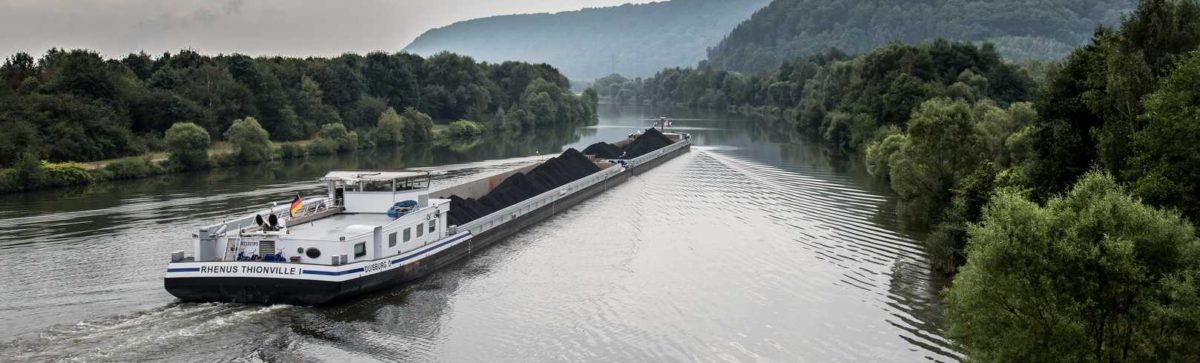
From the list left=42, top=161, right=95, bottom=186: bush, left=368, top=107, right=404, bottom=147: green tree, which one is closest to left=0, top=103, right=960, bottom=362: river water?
left=42, top=161, right=95, bottom=186: bush

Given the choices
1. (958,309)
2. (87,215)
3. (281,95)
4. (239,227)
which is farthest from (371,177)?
(281,95)

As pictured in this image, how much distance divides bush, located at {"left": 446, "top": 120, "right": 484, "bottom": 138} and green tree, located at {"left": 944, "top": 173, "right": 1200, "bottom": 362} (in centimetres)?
8502

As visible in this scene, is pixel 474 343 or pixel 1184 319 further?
pixel 474 343

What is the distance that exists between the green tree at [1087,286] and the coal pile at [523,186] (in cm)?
2043

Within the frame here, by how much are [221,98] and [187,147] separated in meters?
16.0

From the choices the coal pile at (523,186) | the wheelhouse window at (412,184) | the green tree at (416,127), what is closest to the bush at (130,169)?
the coal pile at (523,186)

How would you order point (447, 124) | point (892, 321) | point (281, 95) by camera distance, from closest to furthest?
1. point (892, 321)
2. point (281, 95)
3. point (447, 124)

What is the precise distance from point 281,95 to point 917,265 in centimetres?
6370

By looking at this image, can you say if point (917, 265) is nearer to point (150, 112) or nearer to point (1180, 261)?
point (1180, 261)

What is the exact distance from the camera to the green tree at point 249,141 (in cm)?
6419

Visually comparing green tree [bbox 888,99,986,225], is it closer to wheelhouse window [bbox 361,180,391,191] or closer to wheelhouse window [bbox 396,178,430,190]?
wheelhouse window [bbox 396,178,430,190]

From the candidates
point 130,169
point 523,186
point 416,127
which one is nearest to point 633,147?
point 523,186

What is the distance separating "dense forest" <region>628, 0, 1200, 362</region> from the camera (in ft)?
47.5

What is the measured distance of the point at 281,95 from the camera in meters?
78.6
